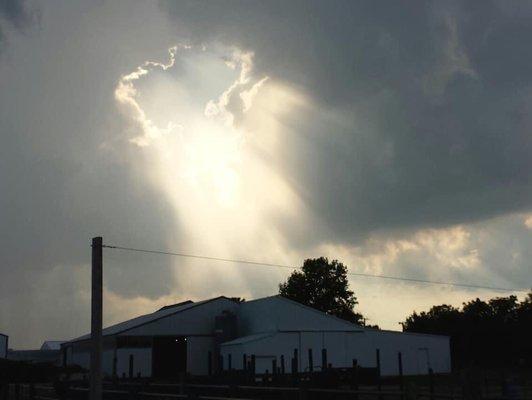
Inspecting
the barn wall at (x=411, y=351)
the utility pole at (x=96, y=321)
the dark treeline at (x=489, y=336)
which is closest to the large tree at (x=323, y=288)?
the dark treeline at (x=489, y=336)

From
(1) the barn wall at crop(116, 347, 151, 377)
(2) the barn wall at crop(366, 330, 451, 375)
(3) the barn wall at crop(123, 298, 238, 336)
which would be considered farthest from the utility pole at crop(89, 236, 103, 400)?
(2) the barn wall at crop(366, 330, 451, 375)

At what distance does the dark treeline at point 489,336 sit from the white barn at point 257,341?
11486mm

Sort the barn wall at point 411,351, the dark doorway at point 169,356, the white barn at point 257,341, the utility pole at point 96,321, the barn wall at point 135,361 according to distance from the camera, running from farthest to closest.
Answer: the dark doorway at point 169,356 → the barn wall at point 411,351 → the barn wall at point 135,361 → the white barn at point 257,341 → the utility pole at point 96,321

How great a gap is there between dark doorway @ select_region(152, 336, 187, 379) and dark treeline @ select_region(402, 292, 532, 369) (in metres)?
29.4

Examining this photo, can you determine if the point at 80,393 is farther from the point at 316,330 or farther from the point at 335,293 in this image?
the point at 335,293

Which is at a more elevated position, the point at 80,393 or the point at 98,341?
the point at 98,341

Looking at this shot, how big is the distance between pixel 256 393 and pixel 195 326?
105 feet

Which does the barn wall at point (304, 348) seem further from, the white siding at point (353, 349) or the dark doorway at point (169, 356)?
the dark doorway at point (169, 356)

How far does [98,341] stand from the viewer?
66.7 feet

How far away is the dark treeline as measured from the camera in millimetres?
71975

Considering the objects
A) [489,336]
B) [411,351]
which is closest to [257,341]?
[411,351]

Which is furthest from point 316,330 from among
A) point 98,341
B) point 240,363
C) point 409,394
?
point 409,394

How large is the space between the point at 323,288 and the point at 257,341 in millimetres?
60787

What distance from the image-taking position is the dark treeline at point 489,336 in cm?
7197
